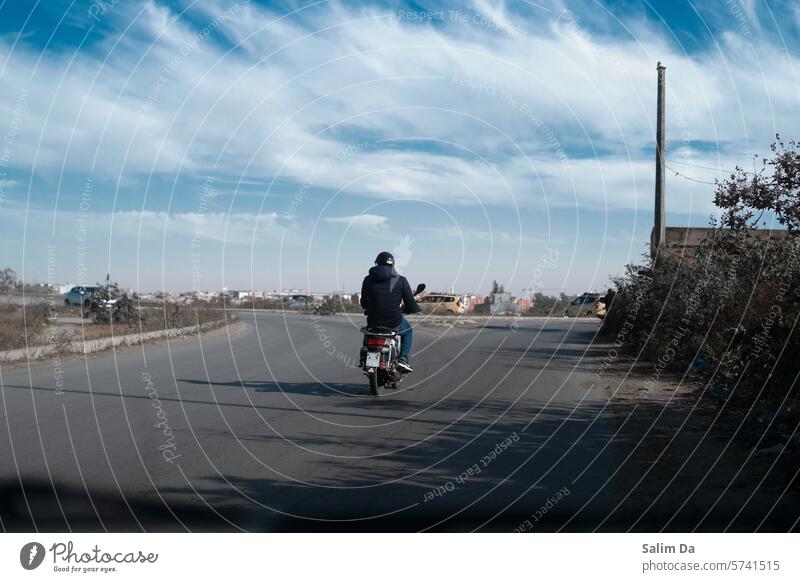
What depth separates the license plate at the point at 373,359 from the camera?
1160 centimetres

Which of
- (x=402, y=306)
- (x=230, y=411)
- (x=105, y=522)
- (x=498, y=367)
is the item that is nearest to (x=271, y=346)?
(x=498, y=367)

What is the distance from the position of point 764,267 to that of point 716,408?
286 cm

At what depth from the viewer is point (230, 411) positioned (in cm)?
1008

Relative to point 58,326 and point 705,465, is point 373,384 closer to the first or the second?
point 705,465

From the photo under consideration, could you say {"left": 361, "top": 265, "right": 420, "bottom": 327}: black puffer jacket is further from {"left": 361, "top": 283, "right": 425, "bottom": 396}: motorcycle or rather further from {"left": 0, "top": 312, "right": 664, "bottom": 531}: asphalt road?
{"left": 0, "top": 312, "right": 664, "bottom": 531}: asphalt road

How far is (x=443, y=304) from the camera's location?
1993 inches

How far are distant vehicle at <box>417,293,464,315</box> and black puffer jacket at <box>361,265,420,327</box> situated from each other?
3626cm

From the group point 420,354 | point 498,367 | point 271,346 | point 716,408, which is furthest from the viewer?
point 271,346

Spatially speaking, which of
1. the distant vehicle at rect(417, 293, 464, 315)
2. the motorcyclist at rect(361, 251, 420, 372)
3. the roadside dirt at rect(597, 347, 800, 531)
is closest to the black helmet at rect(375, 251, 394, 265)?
the motorcyclist at rect(361, 251, 420, 372)

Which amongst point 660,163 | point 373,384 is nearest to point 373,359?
point 373,384

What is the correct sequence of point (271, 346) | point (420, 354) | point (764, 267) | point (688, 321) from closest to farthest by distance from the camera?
point (764, 267) → point (688, 321) → point (420, 354) → point (271, 346)

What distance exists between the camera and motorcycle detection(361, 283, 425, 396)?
38.2 ft

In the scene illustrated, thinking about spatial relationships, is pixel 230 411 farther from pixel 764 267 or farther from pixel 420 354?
pixel 420 354

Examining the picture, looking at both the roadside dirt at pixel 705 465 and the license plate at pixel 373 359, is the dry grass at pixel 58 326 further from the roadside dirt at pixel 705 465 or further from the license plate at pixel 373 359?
the roadside dirt at pixel 705 465
